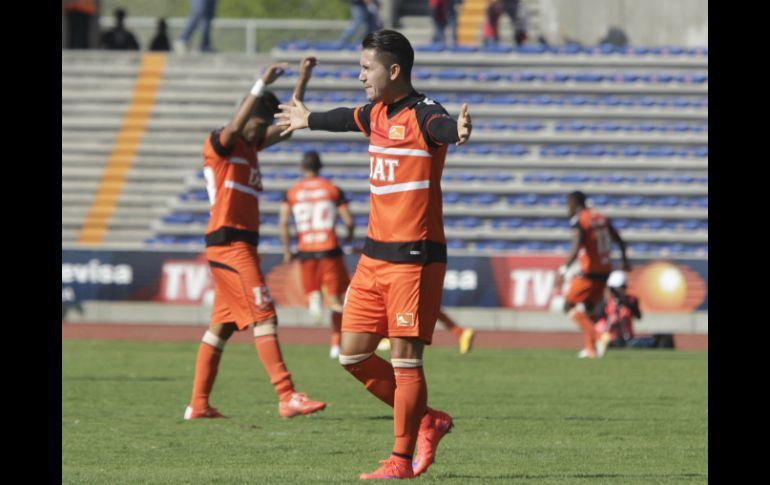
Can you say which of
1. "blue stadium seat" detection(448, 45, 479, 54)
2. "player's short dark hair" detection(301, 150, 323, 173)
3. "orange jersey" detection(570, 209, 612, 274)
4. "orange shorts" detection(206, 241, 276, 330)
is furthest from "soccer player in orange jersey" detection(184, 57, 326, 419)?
"blue stadium seat" detection(448, 45, 479, 54)

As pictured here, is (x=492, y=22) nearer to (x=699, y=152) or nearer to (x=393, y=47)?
(x=699, y=152)

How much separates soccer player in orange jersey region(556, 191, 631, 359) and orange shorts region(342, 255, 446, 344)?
435 inches

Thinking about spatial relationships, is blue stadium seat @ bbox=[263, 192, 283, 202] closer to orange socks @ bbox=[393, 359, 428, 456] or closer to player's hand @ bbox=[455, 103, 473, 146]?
orange socks @ bbox=[393, 359, 428, 456]

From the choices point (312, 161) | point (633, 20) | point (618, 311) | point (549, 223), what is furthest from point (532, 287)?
point (633, 20)

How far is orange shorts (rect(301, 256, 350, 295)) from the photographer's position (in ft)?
59.9

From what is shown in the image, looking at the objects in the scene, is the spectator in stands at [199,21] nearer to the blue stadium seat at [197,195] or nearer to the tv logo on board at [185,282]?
the blue stadium seat at [197,195]

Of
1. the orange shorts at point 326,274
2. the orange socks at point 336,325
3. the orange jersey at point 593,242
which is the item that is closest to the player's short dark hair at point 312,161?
the orange shorts at point 326,274

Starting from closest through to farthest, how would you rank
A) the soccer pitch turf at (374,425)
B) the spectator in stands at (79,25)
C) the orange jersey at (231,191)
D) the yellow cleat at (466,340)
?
the soccer pitch turf at (374,425), the orange jersey at (231,191), the yellow cleat at (466,340), the spectator in stands at (79,25)

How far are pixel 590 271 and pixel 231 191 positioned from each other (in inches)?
353

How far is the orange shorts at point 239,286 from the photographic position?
10984mm

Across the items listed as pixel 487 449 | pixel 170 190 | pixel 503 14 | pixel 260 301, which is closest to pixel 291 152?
pixel 170 190

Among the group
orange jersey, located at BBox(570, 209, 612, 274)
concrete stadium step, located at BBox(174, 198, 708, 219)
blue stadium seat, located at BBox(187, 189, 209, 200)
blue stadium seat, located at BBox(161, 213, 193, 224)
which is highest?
blue stadium seat, located at BBox(187, 189, 209, 200)

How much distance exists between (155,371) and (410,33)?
1993cm

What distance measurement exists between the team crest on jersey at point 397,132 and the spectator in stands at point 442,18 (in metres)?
24.7
